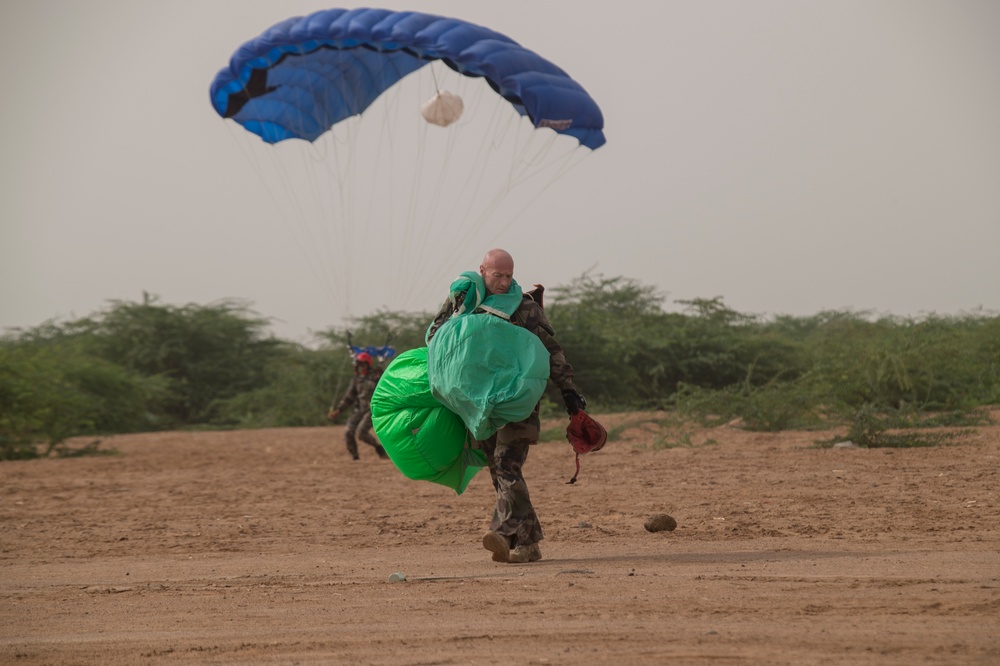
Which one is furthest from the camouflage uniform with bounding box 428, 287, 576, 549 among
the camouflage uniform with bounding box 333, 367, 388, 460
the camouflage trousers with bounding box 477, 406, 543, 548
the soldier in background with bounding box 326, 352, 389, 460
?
the camouflage uniform with bounding box 333, 367, 388, 460

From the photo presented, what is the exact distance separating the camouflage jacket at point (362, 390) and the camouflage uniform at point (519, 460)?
7.88m

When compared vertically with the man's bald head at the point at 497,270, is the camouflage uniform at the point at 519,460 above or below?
below

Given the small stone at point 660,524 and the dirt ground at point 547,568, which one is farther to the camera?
the small stone at point 660,524

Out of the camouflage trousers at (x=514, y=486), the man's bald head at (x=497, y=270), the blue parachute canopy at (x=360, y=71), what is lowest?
the camouflage trousers at (x=514, y=486)

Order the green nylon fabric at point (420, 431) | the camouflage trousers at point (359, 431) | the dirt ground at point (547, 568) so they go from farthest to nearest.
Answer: the camouflage trousers at point (359, 431)
the green nylon fabric at point (420, 431)
the dirt ground at point (547, 568)

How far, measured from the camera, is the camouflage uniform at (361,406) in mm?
14445

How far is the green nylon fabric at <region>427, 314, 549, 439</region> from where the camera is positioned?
629cm

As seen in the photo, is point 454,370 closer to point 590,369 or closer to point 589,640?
point 589,640

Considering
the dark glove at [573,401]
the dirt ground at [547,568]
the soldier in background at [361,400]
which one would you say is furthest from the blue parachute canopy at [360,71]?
the dark glove at [573,401]

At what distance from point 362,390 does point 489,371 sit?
8.31 meters

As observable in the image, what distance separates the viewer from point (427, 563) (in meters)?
6.66

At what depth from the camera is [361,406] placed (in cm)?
1467

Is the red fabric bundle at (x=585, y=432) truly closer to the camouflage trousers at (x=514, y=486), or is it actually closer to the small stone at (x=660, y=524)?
the camouflage trousers at (x=514, y=486)

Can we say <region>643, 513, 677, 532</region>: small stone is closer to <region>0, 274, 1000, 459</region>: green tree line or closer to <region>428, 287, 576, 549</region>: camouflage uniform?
<region>428, 287, 576, 549</region>: camouflage uniform
